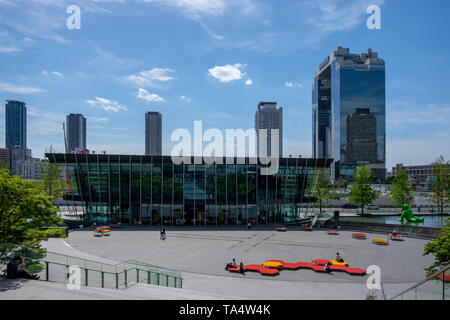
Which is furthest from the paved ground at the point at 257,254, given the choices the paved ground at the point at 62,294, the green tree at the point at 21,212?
the green tree at the point at 21,212

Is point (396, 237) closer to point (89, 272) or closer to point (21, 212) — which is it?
point (89, 272)

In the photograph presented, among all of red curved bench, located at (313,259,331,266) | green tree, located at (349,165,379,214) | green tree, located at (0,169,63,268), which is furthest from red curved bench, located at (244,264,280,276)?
green tree, located at (349,165,379,214)

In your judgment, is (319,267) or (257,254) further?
(257,254)

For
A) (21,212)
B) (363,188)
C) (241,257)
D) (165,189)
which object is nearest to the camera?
(21,212)

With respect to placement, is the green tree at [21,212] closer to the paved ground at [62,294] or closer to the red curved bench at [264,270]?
the paved ground at [62,294]

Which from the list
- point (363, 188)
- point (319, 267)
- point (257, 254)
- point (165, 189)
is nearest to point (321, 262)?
point (319, 267)

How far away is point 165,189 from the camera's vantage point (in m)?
46.5

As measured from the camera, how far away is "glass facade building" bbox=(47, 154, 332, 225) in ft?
152

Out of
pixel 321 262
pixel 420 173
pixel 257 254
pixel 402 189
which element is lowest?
pixel 257 254

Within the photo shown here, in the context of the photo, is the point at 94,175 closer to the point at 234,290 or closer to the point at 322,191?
the point at 234,290

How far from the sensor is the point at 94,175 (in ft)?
153

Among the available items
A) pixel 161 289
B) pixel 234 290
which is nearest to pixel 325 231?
pixel 234 290

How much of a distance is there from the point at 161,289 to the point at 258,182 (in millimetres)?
34125

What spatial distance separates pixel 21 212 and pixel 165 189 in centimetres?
3032
